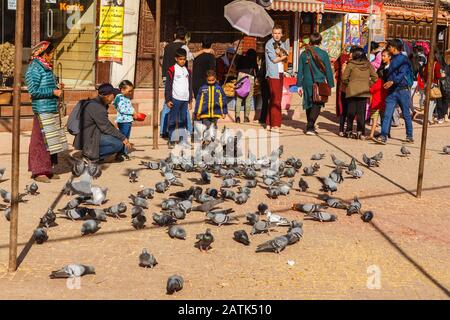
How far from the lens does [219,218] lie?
687cm

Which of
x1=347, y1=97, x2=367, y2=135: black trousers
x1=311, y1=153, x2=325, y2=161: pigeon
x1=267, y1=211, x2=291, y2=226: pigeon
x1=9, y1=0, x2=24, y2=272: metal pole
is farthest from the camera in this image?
x1=347, y1=97, x2=367, y2=135: black trousers

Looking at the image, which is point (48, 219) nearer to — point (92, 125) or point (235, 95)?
point (92, 125)

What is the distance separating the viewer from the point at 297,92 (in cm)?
1834

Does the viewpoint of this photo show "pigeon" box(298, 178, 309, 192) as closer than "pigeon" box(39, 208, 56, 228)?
No

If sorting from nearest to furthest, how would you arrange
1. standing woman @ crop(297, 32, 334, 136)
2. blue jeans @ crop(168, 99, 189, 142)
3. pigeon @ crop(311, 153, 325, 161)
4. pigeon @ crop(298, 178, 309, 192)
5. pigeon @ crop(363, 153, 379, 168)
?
pigeon @ crop(298, 178, 309, 192) < pigeon @ crop(363, 153, 379, 168) < pigeon @ crop(311, 153, 325, 161) < blue jeans @ crop(168, 99, 189, 142) < standing woman @ crop(297, 32, 334, 136)

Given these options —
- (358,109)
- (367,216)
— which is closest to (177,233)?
(367,216)

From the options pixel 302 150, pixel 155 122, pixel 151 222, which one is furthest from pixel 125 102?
pixel 151 222

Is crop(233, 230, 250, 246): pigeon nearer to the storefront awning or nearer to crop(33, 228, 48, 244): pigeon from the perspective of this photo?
crop(33, 228, 48, 244): pigeon

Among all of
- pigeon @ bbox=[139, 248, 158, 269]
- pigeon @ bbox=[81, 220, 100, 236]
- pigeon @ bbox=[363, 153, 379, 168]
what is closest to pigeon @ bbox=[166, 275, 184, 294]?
pigeon @ bbox=[139, 248, 158, 269]

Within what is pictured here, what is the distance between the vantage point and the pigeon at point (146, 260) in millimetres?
5578

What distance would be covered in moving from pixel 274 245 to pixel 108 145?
433cm

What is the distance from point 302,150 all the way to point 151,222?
16.9 ft

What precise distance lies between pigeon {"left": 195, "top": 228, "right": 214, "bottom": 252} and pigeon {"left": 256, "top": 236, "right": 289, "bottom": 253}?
43 centimetres

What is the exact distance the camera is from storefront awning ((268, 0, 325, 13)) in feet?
60.5
